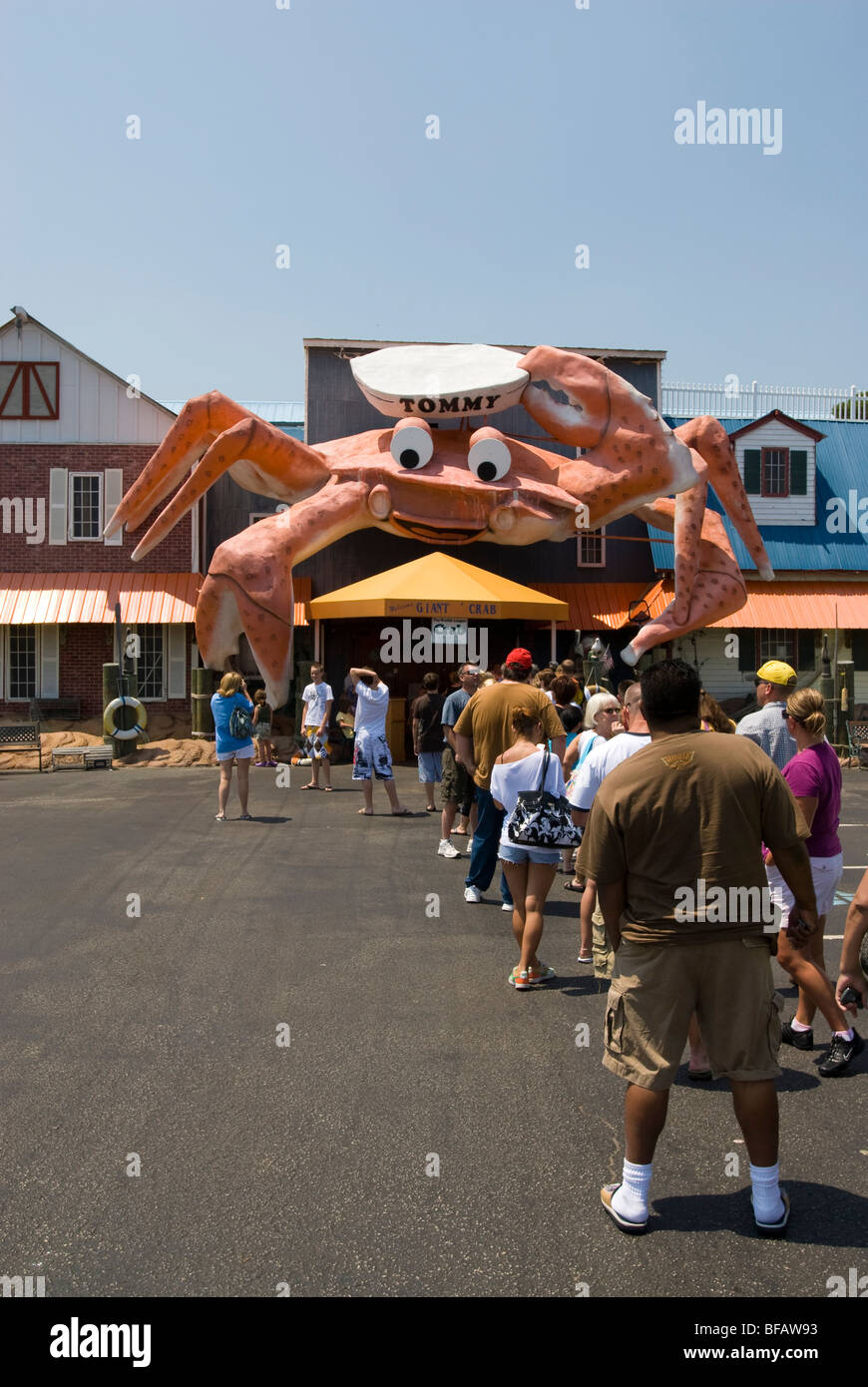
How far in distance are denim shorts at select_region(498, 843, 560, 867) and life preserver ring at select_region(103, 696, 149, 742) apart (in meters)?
13.8

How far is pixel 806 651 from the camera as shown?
24656 mm

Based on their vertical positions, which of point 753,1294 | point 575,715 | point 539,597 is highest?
point 539,597

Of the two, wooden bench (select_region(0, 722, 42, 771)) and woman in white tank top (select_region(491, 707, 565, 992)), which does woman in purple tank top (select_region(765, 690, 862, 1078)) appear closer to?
woman in white tank top (select_region(491, 707, 565, 992))

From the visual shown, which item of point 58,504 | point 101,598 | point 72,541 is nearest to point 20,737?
point 101,598

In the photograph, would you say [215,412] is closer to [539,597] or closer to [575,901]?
[539,597]

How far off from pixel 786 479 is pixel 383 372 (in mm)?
10228

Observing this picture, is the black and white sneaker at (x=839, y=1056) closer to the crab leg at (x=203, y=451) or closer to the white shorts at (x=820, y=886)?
the white shorts at (x=820, y=886)

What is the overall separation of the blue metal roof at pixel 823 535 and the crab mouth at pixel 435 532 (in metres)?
5.34

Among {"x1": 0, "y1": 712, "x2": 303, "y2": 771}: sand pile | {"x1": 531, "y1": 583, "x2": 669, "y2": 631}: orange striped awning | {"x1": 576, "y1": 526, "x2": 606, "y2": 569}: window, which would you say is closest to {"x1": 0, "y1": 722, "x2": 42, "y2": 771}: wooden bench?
{"x1": 0, "y1": 712, "x2": 303, "y2": 771}: sand pile

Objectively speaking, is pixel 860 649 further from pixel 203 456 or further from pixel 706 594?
pixel 203 456

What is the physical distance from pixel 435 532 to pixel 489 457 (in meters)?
1.62

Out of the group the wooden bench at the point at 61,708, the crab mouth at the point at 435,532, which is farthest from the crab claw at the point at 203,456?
the wooden bench at the point at 61,708

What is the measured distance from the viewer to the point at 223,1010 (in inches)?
222
